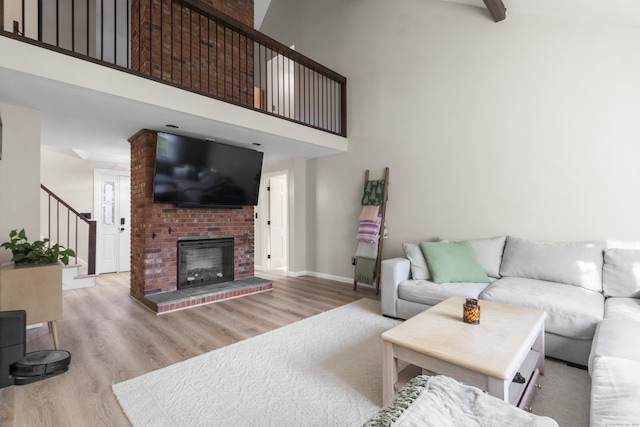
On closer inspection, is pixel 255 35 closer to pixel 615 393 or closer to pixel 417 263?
pixel 417 263

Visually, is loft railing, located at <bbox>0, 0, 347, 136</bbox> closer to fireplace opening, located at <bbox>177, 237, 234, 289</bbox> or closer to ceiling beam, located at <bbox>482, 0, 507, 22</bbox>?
fireplace opening, located at <bbox>177, 237, 234, 289</bbox>

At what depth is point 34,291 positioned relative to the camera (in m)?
2.36

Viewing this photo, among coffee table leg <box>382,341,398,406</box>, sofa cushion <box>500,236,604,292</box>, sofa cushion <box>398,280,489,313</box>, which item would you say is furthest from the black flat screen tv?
sofa cushion <box>500,236,604,292</box>

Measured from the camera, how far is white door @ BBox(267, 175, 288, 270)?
5.94 m

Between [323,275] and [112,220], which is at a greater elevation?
[112,220]

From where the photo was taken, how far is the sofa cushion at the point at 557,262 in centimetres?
265

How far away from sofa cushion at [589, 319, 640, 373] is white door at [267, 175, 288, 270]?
4838 mm

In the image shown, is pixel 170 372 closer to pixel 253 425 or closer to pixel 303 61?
pixel 253 425

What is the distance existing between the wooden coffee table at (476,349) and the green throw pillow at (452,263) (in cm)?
87

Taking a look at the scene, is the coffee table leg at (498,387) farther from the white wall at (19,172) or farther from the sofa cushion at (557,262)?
the white wall at (19,172)

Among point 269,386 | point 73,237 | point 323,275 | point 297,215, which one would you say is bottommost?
point 269,386

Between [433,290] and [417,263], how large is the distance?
0.44 m

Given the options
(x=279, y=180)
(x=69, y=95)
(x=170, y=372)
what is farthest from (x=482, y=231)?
(x=69, y=95)

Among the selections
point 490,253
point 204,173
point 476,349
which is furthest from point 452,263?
point 204,173
